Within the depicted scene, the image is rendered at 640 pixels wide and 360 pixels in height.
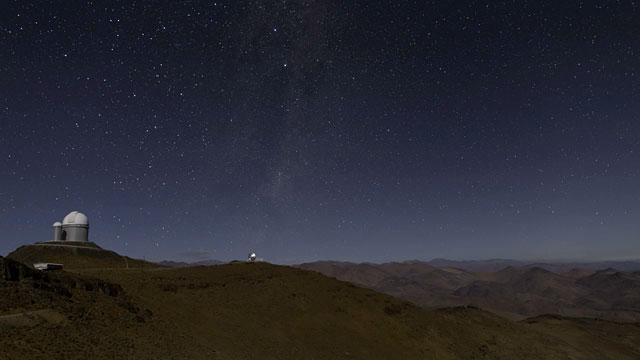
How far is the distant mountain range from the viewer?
112 metres

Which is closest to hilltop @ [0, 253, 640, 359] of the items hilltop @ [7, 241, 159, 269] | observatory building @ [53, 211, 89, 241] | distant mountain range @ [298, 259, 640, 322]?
hilltop @ [7, 241, 159, 269]

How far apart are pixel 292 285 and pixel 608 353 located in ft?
108

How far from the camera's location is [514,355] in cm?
3359

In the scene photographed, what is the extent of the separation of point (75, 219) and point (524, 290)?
142479mm

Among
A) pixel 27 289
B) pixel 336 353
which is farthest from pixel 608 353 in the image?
pixel 27 289

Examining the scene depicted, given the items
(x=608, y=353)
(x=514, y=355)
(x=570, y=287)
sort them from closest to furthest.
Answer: (x=514, y=355) < (x=608, y=353) < (x=570, y=287)

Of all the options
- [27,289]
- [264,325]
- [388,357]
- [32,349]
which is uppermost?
[27,289]

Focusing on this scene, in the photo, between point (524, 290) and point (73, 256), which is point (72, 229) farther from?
point (524, 290)

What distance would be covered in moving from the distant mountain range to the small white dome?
83.6m

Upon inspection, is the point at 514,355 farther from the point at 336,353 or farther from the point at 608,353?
the point at 336,353

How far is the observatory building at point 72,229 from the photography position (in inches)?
1955

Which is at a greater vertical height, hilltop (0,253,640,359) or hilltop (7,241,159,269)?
hilltop (7,241,159,269)

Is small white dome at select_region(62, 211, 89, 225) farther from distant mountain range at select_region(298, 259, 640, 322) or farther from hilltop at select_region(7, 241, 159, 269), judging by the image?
distant mountain range at select_region(298, 259, 640, 322)

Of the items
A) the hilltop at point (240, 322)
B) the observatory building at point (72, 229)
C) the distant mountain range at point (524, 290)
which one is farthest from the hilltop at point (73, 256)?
the distant mountain range at point (524, 290)
